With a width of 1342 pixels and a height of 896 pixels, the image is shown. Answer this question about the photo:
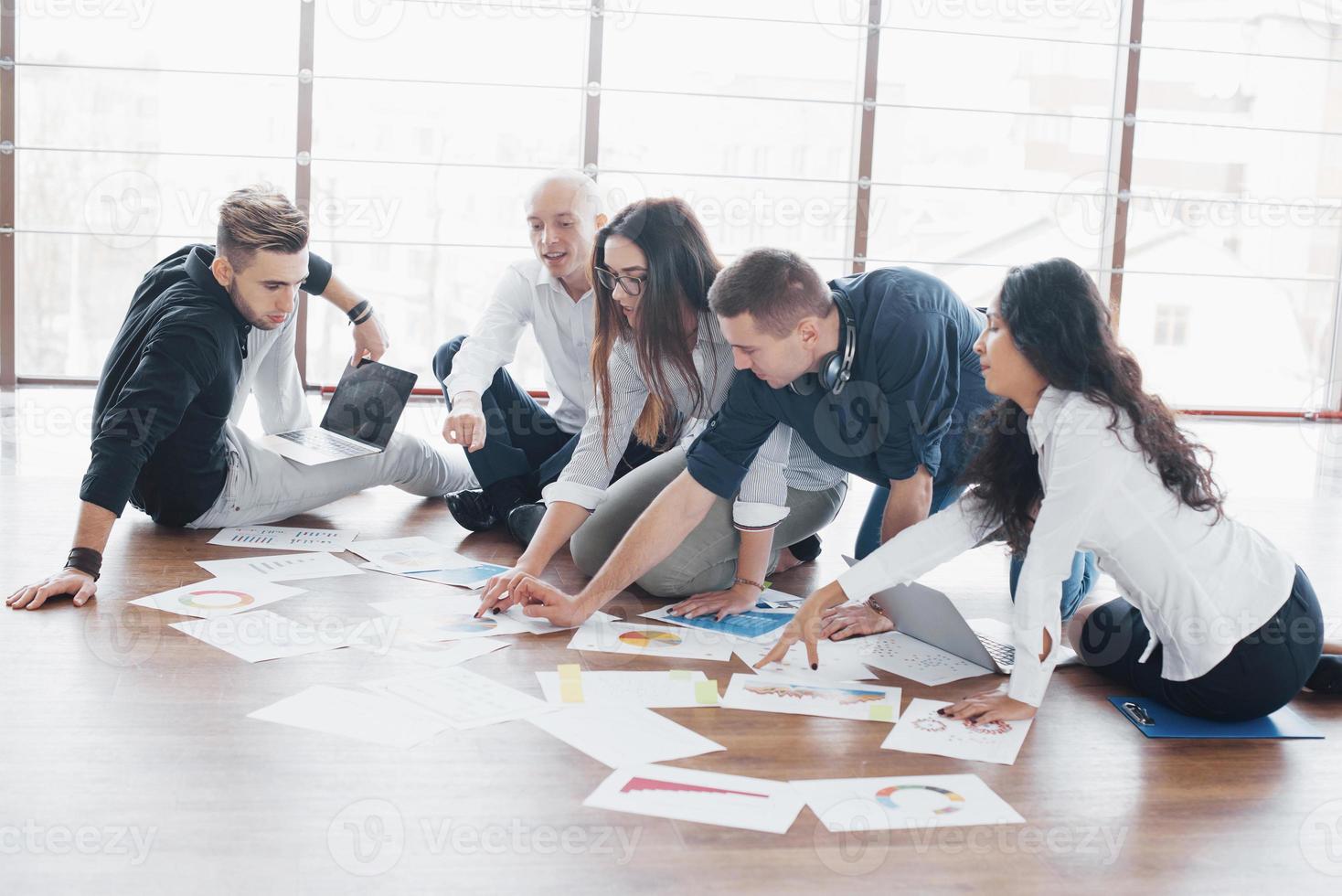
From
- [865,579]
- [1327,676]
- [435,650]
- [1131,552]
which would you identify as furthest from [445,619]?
[1327,676]

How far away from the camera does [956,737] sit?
1696 millimetres

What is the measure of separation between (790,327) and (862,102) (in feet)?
11.1

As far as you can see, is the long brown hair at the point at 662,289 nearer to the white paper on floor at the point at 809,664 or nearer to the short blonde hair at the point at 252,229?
the white paper on floor at the point at 809,664

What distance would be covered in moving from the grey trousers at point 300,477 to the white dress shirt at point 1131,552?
70.0 inches

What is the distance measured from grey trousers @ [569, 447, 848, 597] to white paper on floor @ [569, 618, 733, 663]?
18cm

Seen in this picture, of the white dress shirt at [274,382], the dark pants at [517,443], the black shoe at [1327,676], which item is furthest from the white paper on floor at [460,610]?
the black shoe at [1327,676]

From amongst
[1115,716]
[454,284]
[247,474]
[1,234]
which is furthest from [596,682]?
[1,234]

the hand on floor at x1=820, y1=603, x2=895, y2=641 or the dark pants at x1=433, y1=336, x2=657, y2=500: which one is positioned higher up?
the dark pants at x1=433, y1=336, x2=657, y2=500

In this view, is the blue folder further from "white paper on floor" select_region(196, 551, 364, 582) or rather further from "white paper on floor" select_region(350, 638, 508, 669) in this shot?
"white paper on floor" select_region(196, 551, 364, 582)

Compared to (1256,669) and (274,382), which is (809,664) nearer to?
(1256,669)

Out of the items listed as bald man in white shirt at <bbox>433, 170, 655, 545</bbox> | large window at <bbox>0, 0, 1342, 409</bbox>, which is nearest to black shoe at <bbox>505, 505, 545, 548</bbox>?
bald man in white shirt at <bbox>433, 170, 655, 545</bbox>

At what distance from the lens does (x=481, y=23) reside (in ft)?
16.1

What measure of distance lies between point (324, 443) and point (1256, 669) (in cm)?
216

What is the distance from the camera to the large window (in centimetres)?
477
